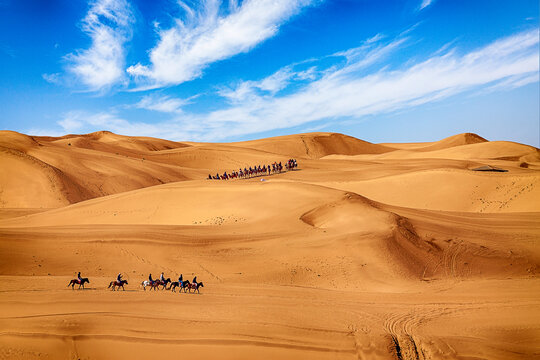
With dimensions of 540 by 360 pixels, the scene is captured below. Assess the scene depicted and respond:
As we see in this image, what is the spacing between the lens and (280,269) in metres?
15.0

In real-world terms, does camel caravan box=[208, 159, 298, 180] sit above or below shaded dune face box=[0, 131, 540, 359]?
above

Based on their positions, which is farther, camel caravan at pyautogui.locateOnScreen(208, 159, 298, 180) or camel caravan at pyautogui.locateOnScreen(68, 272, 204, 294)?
camel caravan at pyautogui.locateOnScreen(208, 159, 298, 180)

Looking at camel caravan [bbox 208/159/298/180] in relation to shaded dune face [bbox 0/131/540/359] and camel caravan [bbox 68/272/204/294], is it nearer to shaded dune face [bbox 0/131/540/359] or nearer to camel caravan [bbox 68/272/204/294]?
shaded dune face [bbox 0/131/540/359]

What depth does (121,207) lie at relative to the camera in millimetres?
26562

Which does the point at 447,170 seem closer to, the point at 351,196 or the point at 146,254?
the point at 351,196

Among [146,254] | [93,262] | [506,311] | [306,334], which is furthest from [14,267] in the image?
[506,311]

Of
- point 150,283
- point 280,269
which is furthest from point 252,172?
point 150,283

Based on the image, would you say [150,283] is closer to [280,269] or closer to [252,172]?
[280,269]

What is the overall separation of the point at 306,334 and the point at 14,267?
11.7 m

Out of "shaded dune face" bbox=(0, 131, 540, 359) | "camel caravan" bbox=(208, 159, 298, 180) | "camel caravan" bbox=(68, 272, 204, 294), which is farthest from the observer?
"camel caravan" bbox=(208, 159, 298, 180)

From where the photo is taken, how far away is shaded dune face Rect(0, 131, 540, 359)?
25.3 ft

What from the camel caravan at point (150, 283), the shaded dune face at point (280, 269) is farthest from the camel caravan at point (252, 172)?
the camel caravan at point (150, 283)

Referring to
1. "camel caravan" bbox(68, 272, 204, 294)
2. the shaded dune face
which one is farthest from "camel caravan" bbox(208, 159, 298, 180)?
"camel caravan" bbox(68, 272, 204, 294)

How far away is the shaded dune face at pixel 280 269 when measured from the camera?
770cm
